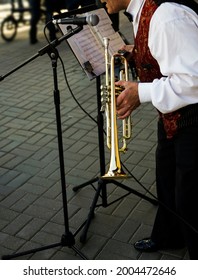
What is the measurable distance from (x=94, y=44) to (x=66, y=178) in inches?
56.3

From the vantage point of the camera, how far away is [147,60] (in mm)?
2039

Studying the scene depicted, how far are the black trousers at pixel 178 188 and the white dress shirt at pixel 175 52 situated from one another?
240 mm

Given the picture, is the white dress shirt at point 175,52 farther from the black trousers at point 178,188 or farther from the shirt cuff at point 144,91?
the black trousers at point 178,188

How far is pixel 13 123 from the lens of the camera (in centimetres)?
462

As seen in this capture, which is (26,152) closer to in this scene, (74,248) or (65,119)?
(65,119)

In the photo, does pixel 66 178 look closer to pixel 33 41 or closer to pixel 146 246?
pixel 146 246

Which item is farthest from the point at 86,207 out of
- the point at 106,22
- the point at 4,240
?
the point at 106,22

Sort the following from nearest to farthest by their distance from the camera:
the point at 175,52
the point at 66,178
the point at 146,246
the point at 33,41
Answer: the point at 175,52 < the point at 146,246 < the point at 66,178 < the point at 33,41

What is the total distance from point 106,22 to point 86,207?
139 cm

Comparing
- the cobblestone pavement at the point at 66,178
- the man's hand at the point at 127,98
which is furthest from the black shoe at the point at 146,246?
the man's hand at the point at 127,98

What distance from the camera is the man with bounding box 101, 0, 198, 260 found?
5.84 ft

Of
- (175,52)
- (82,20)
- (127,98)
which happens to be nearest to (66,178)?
(127,98)

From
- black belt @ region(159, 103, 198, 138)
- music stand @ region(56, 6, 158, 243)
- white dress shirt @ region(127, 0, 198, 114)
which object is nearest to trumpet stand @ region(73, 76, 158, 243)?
music stand @ region(56, 6, 158, 243)

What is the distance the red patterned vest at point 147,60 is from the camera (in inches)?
75.7
